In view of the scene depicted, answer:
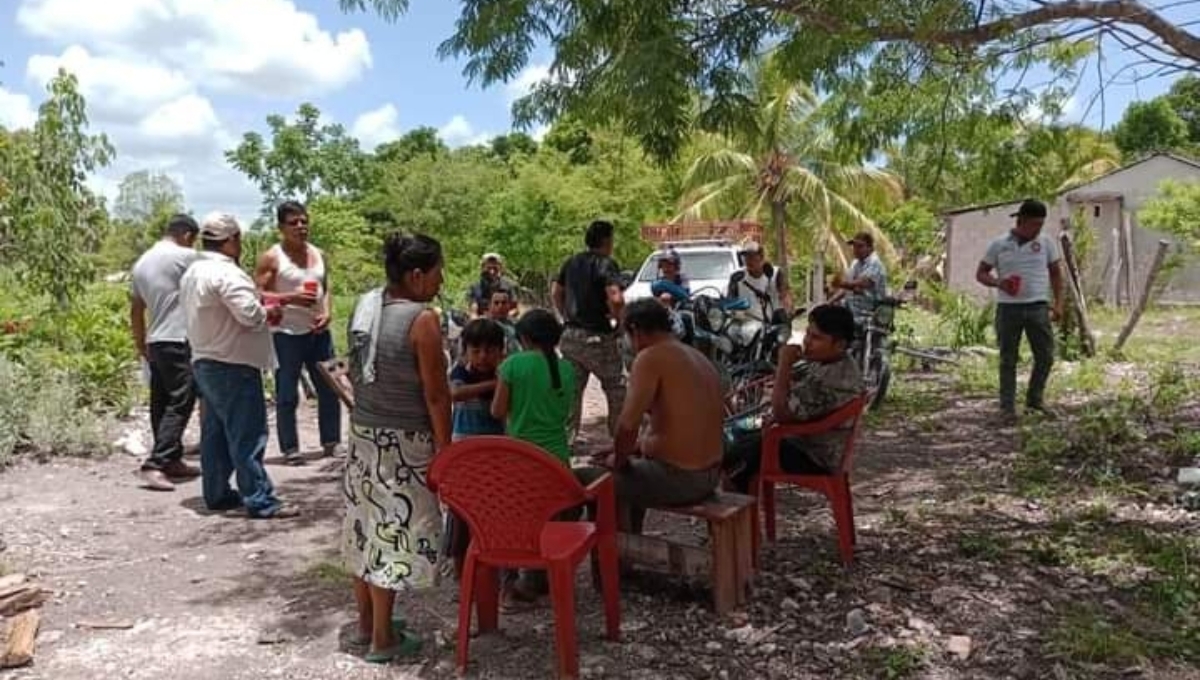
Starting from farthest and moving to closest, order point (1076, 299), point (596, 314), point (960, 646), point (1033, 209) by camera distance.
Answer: point (1076, 299) → point (1033, 209) → point (596, 314) → point (960, 646)

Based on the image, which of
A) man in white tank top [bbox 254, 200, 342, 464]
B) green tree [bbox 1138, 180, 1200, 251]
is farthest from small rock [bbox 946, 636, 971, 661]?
green tree [bbox 1138, 180, 1200, 251]

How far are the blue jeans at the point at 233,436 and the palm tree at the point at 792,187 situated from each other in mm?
17109

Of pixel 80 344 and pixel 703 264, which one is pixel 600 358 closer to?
pixel 80 344

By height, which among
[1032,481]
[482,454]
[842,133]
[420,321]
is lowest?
[1032,481]

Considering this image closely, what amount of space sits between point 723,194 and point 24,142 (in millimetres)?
16480

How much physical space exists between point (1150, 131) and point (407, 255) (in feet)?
115


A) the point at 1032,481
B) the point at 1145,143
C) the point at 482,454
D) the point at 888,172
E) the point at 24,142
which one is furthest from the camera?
the point at 1145,143

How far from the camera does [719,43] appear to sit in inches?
185

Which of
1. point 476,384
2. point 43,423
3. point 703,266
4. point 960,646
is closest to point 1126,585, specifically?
point 960,646

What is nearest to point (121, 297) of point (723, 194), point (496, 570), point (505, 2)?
point (505, 2)

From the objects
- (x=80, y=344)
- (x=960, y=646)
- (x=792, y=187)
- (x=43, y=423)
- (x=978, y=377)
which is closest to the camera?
(x=960, y=646)

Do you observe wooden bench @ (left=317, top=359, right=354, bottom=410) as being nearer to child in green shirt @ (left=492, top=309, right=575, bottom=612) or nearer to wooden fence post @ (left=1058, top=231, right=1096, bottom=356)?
child in green shirt @ (left=492, top=309, right=575, bottom=612)

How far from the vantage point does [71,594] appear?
4.04m

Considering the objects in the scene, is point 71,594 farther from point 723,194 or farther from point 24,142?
point 723,194
